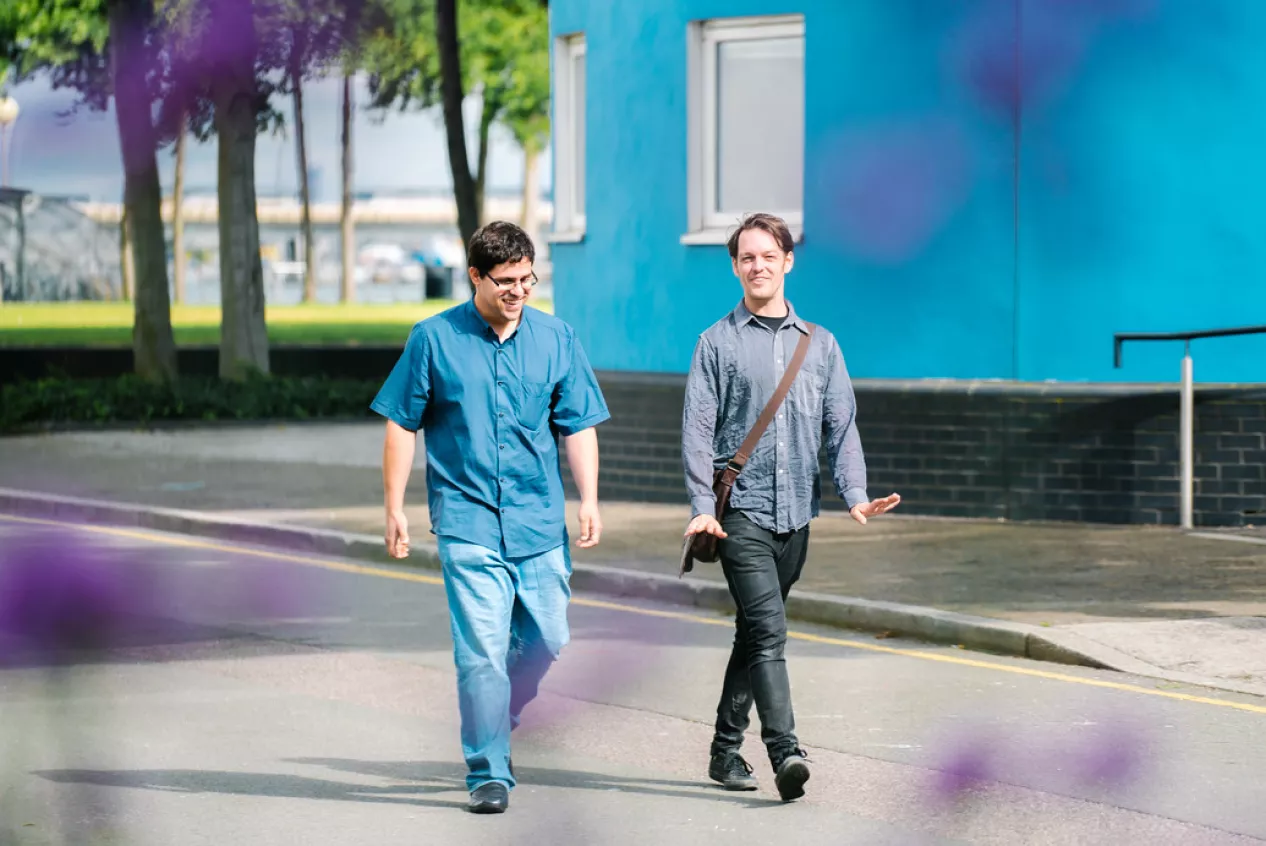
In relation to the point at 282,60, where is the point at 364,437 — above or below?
below

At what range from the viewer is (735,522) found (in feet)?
21.1

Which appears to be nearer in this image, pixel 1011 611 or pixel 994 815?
pixel 994 815

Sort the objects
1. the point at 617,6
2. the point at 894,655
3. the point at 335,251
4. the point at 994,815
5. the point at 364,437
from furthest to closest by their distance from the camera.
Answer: the point at 335,251, the point at 364,437, the point at 617,6, the point at 894,655, the point at 994,815

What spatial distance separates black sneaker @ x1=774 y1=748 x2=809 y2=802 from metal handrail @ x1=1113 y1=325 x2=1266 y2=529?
720 cm

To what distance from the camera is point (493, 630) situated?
20.6 ft

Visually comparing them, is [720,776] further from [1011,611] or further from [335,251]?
[335,251]

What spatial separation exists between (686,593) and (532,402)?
459 cm

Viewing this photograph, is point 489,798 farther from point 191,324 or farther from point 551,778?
point 191,324

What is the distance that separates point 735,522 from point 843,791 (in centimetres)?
93

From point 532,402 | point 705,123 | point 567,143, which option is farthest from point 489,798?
point 567,143

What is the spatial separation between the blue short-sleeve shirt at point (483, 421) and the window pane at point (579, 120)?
10.6 m

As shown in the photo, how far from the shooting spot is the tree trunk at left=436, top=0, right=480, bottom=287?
89.5 ft

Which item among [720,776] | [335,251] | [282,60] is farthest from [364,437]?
[335,251]

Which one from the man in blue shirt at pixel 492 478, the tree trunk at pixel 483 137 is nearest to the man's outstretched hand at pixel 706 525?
the man in blue shirt at pixel 492 478
